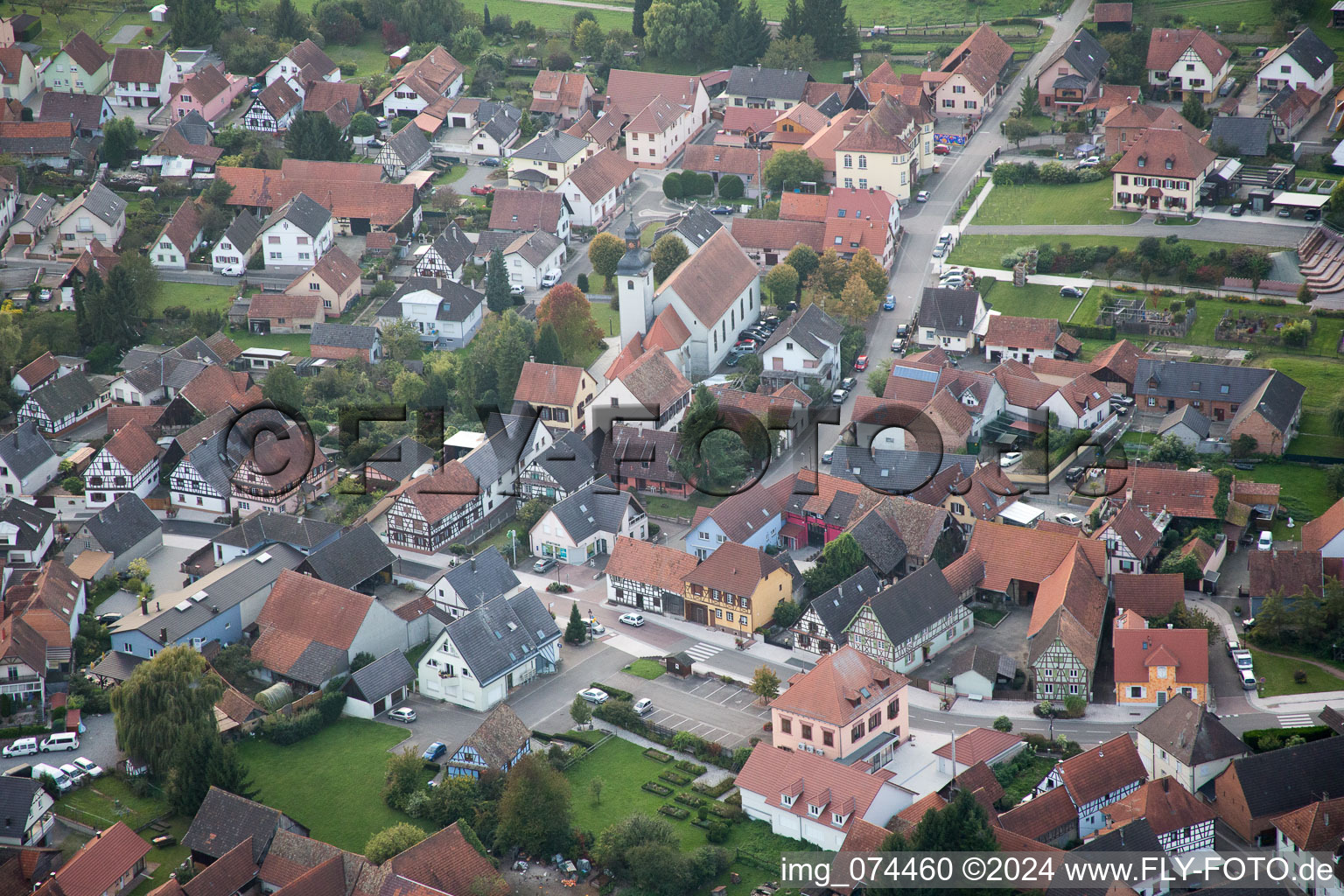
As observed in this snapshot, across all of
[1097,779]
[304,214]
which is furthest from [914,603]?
[304,214]

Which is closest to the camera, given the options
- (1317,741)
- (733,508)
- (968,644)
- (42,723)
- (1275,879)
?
(1275,879)

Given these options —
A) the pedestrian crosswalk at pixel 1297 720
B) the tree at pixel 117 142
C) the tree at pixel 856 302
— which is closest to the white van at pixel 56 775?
the pedestrian crosswalk at pixel 1297 720

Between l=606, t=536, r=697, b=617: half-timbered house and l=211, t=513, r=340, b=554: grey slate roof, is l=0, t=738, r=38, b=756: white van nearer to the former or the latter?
l=211, t=513, r=340, b=554: grey slate roof

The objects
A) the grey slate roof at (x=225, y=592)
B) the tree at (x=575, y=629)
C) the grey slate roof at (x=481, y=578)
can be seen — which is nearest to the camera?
the grey slate roof at (x=225, y=592)

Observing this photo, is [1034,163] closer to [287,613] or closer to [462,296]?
[462,296]

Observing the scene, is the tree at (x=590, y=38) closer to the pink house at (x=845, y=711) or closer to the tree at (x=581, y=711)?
the tree at (x=581, y=711)

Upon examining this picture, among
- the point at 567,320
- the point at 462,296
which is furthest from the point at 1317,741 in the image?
the point at 462,296
